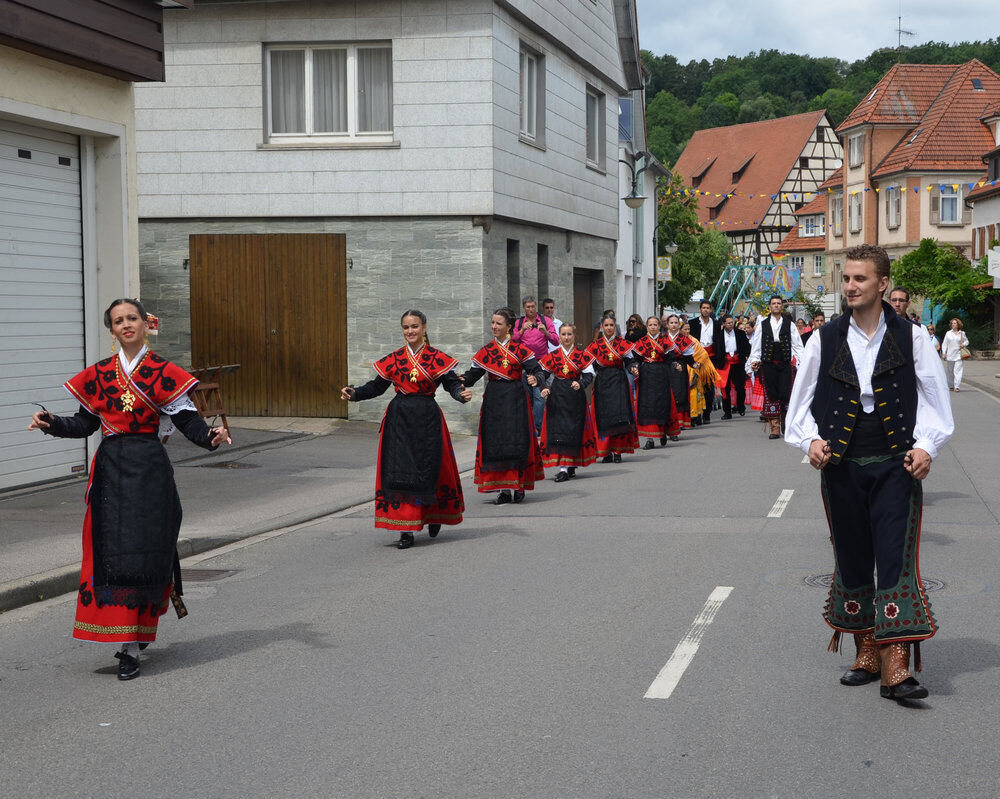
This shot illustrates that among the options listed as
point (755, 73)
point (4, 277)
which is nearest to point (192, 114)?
point (4, 277)

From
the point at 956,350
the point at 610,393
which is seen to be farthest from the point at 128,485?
the point at 956,350

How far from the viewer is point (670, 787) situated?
456cm

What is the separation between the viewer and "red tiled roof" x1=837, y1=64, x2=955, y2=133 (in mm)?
67562

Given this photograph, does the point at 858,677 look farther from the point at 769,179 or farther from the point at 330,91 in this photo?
the point at 769,179

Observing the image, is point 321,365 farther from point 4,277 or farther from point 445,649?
point 445,649

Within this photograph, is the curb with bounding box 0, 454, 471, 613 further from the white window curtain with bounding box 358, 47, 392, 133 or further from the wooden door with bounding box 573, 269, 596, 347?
the wooden door with bounding box 573, 269, 596, 347

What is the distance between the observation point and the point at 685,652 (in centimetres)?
647

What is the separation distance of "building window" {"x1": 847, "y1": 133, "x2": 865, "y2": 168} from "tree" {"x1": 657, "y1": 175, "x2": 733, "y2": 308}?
1597cm

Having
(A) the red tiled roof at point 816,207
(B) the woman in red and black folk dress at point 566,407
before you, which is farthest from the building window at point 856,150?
(B) the woman in red and black folk dress at point 566,407

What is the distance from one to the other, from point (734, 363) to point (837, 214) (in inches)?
2069

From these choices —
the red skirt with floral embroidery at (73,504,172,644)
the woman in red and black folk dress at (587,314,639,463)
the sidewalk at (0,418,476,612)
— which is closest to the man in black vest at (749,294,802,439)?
the woman in red and black folk dress at (587,314,639,463)

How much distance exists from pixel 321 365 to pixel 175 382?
13566 millimetres

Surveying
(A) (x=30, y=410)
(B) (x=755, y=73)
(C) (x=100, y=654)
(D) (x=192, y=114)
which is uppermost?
(B) (x=755, y=73)

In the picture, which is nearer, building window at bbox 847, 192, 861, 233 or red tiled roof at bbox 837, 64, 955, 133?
red tiled roof at bbox 837, 64, 955, 133
